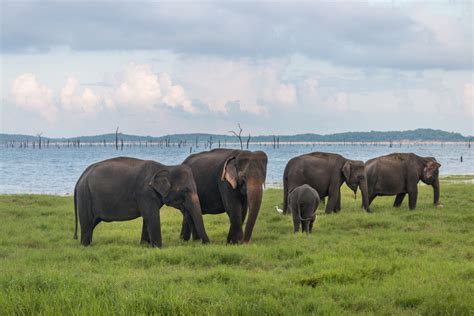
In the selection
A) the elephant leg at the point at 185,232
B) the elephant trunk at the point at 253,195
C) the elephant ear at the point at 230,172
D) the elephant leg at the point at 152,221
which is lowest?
the elephant leg at the point at 185,232

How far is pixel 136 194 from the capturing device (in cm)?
1470

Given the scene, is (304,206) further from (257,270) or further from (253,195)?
(257,270)

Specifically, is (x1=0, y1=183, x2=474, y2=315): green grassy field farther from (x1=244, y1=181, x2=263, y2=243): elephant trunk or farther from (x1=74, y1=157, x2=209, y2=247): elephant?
(x1=244, y1=181, x2=263, y2=243): elephant trunk

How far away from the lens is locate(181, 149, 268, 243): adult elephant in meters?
14.3

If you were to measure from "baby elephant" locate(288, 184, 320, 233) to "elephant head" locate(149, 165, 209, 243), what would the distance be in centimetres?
327

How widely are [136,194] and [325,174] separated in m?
8.29

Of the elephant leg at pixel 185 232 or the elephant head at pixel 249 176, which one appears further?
the elephant leg at pixel 185 232

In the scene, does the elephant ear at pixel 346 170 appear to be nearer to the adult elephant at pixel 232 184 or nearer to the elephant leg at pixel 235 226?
the adult elephant at pixel 232 184

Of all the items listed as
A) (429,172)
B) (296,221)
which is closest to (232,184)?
(296,221)

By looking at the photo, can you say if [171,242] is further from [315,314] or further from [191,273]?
[315,314]

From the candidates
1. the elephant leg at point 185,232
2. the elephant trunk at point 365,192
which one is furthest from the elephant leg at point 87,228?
the elephant trunk at point 365,192

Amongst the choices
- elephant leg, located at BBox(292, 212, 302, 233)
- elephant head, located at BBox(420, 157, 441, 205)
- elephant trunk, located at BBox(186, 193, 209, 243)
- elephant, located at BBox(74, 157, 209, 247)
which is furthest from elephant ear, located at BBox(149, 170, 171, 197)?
elephant head, located at BBox(420, 157, 441, 205)

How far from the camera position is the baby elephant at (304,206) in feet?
54.5

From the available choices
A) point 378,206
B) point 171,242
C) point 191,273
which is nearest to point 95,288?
point 191,273
